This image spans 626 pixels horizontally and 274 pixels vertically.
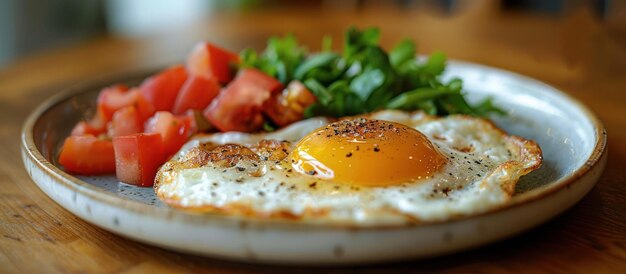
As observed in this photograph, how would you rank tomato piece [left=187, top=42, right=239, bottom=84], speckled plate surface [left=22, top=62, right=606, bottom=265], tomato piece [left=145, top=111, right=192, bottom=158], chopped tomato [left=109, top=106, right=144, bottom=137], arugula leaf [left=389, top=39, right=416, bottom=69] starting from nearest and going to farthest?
speckled plate surface [left=22, top=62, right=606, bottom=265] < tomato piece [left=145, top=111, right=192, bottom=158] < chopped tomato [left=109, top=106, right=144, bottom=137] < tomato piece [left=187, top=42, right=239, bottom=84] < arugula leaf [left=389, top=39, right=416, bottom=69]

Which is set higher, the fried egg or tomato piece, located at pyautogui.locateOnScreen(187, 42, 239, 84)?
tomato piece, located at pyautogui.locateOnScreen(187, 42, 239, 84)

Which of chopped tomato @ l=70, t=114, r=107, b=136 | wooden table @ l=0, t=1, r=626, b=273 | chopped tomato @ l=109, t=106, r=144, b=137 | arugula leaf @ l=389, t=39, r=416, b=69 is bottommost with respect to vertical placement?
wooden table @ l=0, t=1, r=626, b=273

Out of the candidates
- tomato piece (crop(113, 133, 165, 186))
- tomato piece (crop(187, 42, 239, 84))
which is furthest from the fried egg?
tomato piece (crop(187, 42, 239, 84))

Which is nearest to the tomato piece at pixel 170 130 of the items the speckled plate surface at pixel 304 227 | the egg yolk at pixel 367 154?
the speckled plate surface at pixel 304 227

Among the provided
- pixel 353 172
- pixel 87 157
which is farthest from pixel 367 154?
pixel 87 157

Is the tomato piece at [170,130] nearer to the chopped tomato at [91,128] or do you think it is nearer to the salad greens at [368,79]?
the chopped tomato at [91,128]

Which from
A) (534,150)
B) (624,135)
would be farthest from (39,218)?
(624,135)

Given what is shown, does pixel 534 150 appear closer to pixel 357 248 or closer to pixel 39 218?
pixel 357 248

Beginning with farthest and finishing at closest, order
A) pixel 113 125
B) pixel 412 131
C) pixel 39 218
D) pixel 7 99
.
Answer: pixel 7 99, pixel 113 125, pixel 412 131, pixel 39 218

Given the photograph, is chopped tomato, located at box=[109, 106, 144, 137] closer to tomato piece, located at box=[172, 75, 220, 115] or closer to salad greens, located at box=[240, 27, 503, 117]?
tomato piece, located at box=[172, 75, 220, 115]
